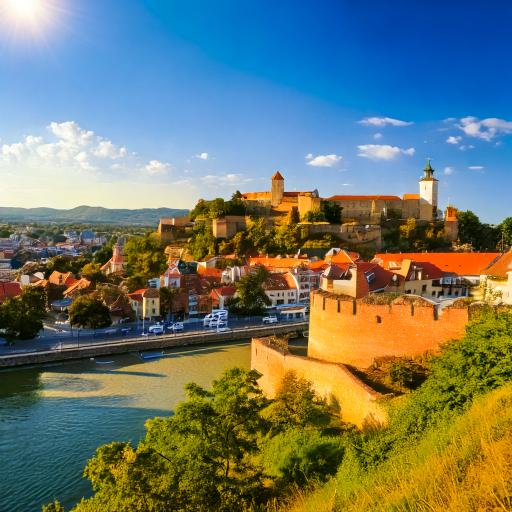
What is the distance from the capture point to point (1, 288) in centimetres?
3725

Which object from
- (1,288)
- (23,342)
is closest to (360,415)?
(23,342)

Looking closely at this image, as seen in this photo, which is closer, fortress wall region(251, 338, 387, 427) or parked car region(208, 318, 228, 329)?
fortress wall region(251, 338, 387, 427)

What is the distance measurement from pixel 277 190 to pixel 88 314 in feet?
131

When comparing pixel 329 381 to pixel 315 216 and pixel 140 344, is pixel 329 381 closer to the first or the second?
pixel 140 344

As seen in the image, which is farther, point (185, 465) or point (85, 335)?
point (85, 335)

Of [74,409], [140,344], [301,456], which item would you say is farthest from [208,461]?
[140,344]

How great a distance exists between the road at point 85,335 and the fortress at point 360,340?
15.2 metres

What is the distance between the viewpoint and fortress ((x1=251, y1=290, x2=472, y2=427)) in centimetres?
1313

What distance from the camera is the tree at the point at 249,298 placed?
37906mm

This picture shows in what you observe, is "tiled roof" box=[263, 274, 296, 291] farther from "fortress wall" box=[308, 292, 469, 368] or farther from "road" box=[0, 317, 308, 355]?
"fortress wall" box=[308, 292, 469, 368]

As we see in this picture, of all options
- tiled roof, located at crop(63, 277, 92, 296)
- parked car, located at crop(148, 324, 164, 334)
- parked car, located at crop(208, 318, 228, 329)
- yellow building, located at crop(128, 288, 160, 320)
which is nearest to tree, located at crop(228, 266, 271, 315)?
parked car, located at crop(208, 318, 228, 329)

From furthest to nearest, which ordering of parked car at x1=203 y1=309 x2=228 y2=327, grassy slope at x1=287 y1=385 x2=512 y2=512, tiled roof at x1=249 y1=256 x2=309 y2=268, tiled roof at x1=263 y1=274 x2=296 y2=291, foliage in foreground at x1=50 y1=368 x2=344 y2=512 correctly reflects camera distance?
1. tiled roof at x1=249 y1=256 x2=309 y2=268
2. tiled roof at x1=263 y1=274 x2=296 y2=291
3. parked car at x1=203 y1=309 x2=228 y2=327
4. foliage in foreground at x1=50 y1=368 x2=344 y2=512
5. grassy slope at x1=287 y1=385 x2=512 y2=512

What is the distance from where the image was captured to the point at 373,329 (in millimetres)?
15023

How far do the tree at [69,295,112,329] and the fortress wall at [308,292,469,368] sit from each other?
19985mm
